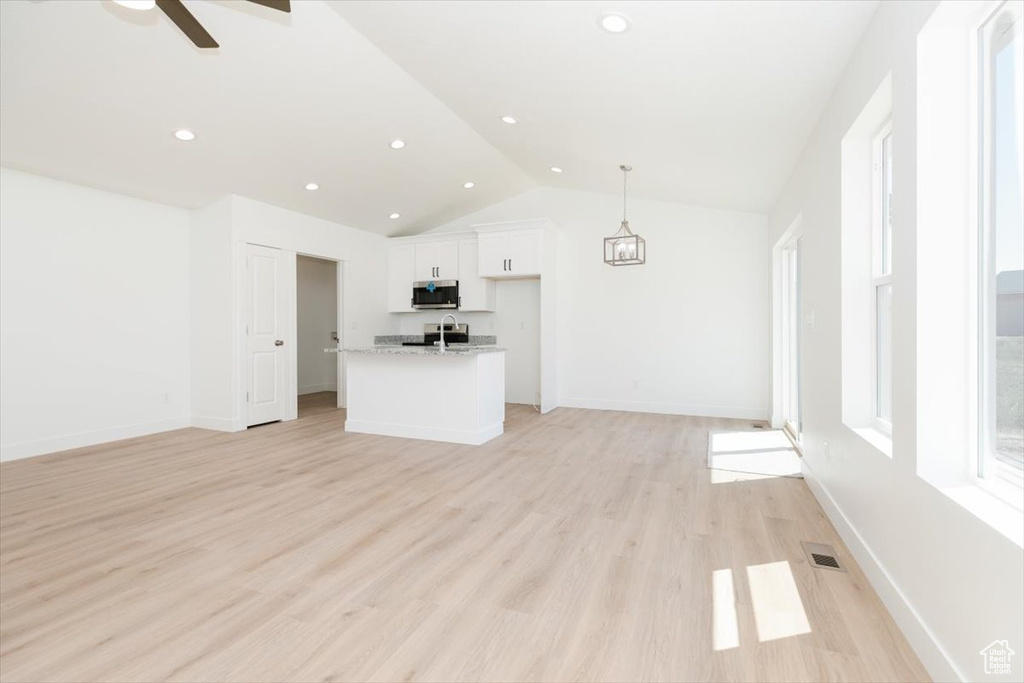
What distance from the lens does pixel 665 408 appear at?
6.35 m

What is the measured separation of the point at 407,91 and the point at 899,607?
4.57 meters

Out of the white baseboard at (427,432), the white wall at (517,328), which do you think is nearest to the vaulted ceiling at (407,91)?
the white wall at (517,328)

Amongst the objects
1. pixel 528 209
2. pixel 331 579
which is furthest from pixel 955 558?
pixel 528 209

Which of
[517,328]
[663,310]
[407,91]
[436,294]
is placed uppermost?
[407,91]

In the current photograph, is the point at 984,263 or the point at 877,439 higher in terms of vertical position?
the point at 984,263

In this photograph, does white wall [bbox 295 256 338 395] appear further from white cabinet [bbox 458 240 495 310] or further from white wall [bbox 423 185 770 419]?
white wall [bbox 423 185 770 419]

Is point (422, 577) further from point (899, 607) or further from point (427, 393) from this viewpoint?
point (427, 393)

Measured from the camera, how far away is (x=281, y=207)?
573cm

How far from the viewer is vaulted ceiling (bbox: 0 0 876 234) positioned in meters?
2.48

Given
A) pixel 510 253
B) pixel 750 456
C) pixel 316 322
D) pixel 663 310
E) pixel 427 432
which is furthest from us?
pixel 316 322

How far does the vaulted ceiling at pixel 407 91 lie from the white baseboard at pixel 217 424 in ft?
8.09

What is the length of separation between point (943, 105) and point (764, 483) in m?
2.72

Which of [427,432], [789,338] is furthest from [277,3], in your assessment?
[789,338]

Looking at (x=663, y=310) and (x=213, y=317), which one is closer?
(x=213, y=317)
